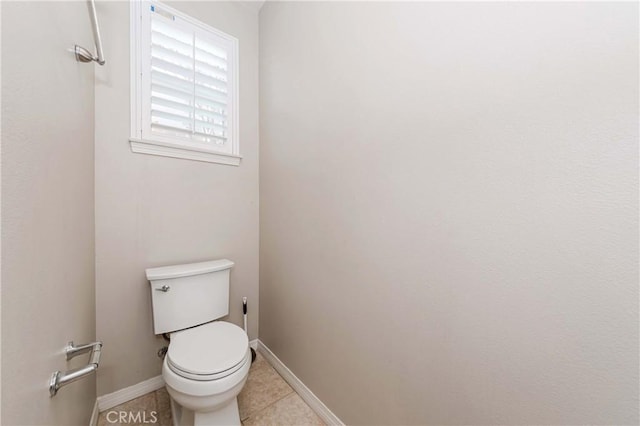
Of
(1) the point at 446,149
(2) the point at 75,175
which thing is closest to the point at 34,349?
(2) the point at 75,175

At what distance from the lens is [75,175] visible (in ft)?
2.90

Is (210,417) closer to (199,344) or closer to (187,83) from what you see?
(199,344)

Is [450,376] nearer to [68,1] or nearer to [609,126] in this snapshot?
[609,126]

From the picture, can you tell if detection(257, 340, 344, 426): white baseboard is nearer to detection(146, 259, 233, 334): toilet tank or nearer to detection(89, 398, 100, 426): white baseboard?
detection(146, 259, 233, 334): toilet tank

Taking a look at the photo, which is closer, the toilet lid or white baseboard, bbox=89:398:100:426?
the toilet lid

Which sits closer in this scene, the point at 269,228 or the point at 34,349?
the point at 34,349

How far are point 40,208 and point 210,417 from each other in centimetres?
111

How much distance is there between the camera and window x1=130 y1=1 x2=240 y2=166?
4.47 feet

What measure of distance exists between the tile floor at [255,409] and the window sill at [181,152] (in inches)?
55.9

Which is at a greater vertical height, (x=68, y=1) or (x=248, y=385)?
(x=68, y=1)

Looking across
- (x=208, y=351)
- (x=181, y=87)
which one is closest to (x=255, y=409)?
(x=208, y=351)

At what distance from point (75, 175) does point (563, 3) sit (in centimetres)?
156

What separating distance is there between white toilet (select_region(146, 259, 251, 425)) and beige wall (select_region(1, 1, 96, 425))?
1.13ft

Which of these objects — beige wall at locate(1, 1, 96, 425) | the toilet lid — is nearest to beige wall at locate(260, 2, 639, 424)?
the toilet lid
